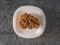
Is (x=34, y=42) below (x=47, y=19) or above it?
below

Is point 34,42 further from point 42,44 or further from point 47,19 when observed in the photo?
→ point 47,19

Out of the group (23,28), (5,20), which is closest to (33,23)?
(23,28)

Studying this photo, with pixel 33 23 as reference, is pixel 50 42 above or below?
below

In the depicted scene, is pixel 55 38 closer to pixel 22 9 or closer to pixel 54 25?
pixel 54 25

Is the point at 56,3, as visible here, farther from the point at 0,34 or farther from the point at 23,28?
the point at 0,34

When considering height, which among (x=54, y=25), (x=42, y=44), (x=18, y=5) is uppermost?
(x=18, y=5)

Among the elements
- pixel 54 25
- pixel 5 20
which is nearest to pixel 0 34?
pixel 5 20
